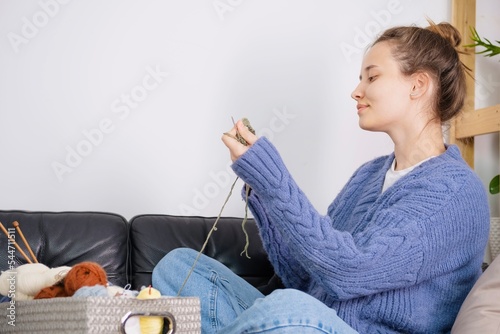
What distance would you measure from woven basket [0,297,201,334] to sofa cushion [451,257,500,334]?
566mm

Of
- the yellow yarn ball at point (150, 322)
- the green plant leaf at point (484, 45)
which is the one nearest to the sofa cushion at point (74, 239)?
the yellow yarn ball at point (150, 322)

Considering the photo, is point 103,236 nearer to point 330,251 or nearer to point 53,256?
point 53,256

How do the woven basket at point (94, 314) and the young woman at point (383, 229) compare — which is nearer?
the woven basket at point (94, 314)

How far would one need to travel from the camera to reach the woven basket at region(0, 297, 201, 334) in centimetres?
91

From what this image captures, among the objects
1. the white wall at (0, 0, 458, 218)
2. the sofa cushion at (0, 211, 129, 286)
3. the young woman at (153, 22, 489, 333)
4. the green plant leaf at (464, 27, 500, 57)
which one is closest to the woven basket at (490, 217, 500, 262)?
the white wall at (0, 0, 458, 218)

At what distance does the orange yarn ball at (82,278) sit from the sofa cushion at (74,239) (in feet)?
2.11

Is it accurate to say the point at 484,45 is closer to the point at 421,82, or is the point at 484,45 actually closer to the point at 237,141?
the point at 421,82

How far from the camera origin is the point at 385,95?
1.58 meters

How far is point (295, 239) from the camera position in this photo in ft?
4.23

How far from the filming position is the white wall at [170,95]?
81.3 inches

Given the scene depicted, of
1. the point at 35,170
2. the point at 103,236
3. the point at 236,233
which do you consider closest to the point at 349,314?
the point at 236,233

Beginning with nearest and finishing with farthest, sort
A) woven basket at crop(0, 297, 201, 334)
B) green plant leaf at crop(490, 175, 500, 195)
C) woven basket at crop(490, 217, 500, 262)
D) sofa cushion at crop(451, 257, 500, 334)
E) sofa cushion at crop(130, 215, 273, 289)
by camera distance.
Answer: woven basket at crop(0, 297, 201, 334), sofa cushion at crop(451, 257, 500, 334), sofa cushion at crop(130, 215, 273, 289), woven basket at crop(490, 217, 500, 262), green plant leaf at crop(490, 175, 500, 195)

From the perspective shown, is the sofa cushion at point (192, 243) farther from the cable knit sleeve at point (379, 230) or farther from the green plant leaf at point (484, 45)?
the green plant leaf at point (484, 45)

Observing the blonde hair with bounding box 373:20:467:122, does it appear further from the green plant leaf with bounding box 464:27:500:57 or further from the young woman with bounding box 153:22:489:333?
the green plant leaf with bounding box 464:27:500:57
